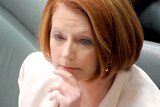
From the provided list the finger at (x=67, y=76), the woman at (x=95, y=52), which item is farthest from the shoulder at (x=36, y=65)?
the finger at (x=67, y=76)

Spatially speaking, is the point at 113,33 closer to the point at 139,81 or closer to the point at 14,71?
the point at 139,81

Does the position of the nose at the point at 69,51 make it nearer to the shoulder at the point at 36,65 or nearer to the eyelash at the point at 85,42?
the eyelash at the point at 85,42

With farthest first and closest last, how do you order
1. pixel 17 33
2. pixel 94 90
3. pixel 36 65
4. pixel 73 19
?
pixel 17 33, pixel 36 65, pixel 94 90, pixel 73 19

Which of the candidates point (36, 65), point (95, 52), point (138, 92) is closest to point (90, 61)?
point (95, 52)

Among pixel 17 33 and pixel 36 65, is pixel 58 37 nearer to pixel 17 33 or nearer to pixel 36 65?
pixel 36 65

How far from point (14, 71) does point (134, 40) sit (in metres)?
0.80

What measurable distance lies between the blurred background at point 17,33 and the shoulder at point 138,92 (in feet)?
1.97

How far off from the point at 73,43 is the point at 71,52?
0.02 metres

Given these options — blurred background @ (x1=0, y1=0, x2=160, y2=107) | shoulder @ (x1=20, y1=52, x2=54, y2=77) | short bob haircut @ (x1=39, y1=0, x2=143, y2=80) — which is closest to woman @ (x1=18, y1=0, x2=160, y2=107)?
short bob haircut @ (x1=39, y1=0, x2=143, y2=80)

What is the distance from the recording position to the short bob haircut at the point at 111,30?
71 cm

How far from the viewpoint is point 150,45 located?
1.17 metres

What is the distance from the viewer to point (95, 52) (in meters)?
0.75

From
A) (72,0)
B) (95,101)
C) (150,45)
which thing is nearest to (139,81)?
(95,101)

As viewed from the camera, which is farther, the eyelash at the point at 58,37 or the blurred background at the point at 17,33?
the blurred background at the point at 17,33
